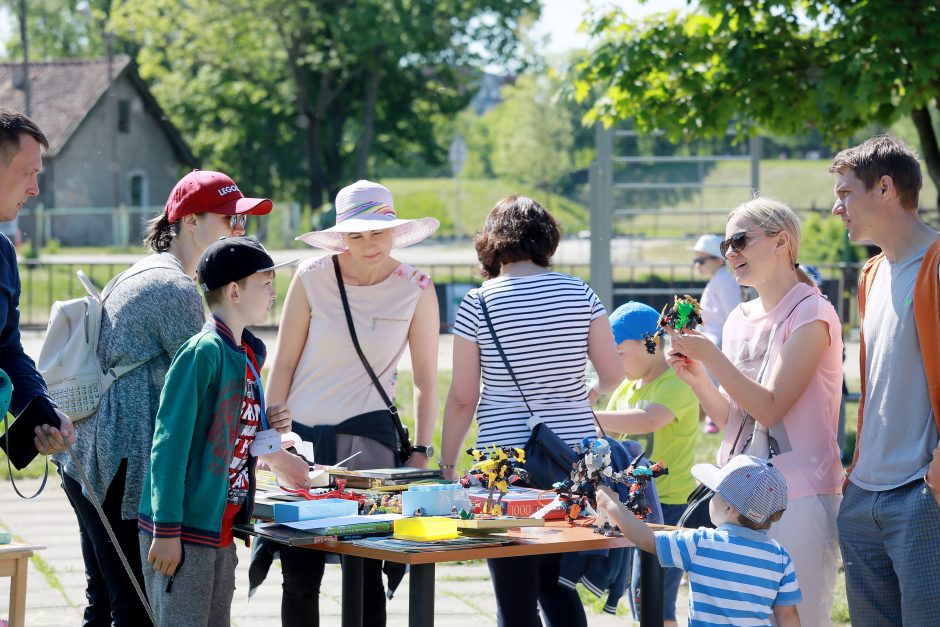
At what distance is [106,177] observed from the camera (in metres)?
49.4

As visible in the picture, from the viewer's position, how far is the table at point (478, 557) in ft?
11.5

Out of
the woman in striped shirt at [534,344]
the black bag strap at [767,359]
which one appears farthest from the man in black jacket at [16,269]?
the black bag strap at [767,359]

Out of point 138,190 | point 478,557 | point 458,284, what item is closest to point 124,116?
point 138,190

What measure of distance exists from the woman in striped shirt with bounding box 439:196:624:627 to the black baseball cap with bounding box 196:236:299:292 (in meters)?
0.94

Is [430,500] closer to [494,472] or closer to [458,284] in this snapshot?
[494,472]

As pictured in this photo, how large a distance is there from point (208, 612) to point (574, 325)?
5.26 ft

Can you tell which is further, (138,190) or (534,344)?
(138,190)

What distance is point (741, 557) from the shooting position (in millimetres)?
3609

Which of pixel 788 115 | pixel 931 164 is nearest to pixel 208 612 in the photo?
pixel 788 115

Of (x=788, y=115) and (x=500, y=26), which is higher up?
(x=500, y=26)

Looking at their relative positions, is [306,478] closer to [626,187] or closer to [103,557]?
[103,557]

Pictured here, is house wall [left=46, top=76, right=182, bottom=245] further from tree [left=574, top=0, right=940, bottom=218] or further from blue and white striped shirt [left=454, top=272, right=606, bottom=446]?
blue and white striped shirt [left=454, top=272, right=606, bottom=446]

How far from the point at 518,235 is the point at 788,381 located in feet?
3.69

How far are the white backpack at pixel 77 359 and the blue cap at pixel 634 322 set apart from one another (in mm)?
2068
